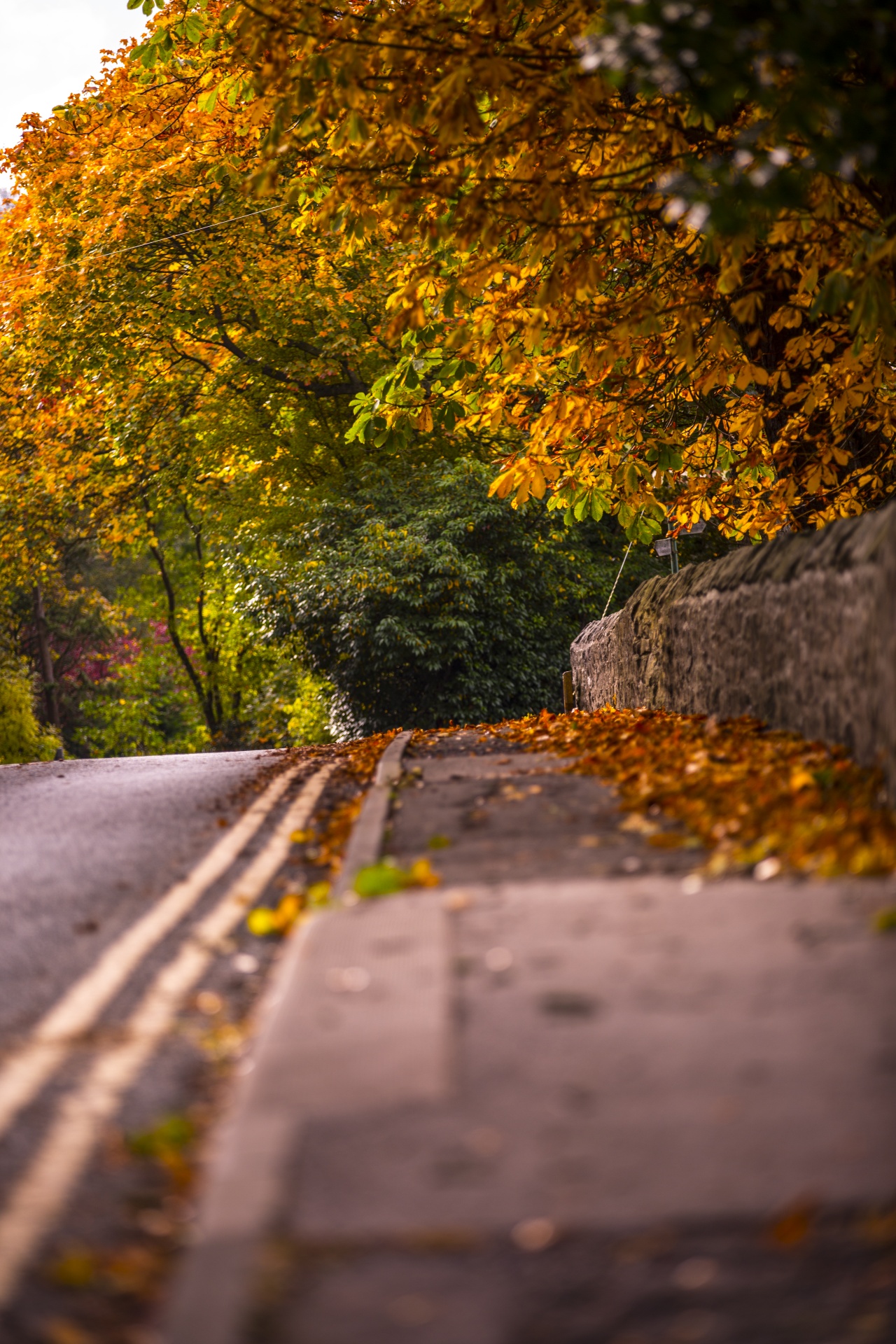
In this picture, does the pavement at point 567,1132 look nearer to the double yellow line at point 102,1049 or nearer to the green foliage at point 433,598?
the double yellow line at point 102,1049

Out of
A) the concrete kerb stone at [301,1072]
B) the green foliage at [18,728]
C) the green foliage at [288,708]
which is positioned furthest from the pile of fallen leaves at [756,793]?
the green foliage at [288,708]

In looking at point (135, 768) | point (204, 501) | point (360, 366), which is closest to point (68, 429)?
point (204, 501)

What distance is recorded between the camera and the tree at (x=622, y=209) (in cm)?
489

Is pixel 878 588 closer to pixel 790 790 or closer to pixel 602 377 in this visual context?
pixel 790 790

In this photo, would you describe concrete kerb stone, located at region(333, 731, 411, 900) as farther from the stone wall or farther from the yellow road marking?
the stone wall

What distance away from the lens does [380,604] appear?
21016 mm

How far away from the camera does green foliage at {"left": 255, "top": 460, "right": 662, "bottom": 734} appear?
2091cm

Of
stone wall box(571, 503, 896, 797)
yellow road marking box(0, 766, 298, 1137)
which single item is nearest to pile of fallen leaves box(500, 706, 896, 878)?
stone wall box(571, 503, 896, 797)

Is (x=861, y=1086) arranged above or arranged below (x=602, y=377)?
below

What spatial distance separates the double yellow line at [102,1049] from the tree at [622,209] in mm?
3746

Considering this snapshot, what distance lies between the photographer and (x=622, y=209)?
27.0 feet

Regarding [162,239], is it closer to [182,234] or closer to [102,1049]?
[182,234]

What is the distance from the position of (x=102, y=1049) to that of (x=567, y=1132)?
1.70 meters

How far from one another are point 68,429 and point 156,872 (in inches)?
860
